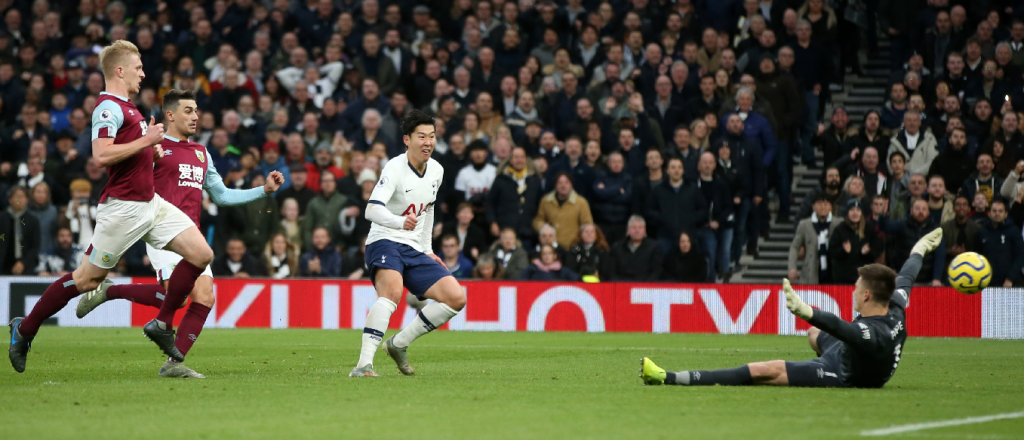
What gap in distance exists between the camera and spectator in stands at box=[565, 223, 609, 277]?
17.7m

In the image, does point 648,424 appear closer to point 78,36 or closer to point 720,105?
point 720,105

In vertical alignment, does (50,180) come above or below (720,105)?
below

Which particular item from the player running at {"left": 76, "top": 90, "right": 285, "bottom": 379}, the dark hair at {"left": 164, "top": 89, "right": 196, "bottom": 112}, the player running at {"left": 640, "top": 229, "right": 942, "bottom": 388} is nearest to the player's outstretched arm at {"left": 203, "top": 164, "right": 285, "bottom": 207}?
the player running at {"left": 76, "top": 90, "right": 285, "bottom": 379}

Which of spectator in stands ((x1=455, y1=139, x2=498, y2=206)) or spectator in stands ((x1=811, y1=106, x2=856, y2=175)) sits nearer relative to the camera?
spectator in stands ((x1=811, y1=106, x2=856, y2=175))

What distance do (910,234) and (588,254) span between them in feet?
14.8

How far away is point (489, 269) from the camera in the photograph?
17.9 m

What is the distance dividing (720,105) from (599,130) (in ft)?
6.62

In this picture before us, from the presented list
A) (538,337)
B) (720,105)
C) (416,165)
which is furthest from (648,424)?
(720,105)

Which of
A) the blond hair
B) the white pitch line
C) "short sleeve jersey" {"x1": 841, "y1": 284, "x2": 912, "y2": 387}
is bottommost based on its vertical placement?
the white pitch line

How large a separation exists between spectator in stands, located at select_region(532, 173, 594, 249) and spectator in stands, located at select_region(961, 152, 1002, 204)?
537 cm

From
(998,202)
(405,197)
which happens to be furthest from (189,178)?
(998,202)

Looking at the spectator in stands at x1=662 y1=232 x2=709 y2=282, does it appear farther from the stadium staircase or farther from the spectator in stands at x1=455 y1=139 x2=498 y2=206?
the spectator in stands at x1=455 y1=139 x2=498 y2=206

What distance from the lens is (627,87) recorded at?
65.1ft

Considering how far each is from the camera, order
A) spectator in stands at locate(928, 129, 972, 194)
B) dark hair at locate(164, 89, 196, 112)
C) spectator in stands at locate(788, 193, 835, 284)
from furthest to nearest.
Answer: spectator in stands at locate(928, 129, 972, 194) → spectator in stands at locate(788, 193, 835, 284) → dark hair at locate(164, 89, 196, 112)
